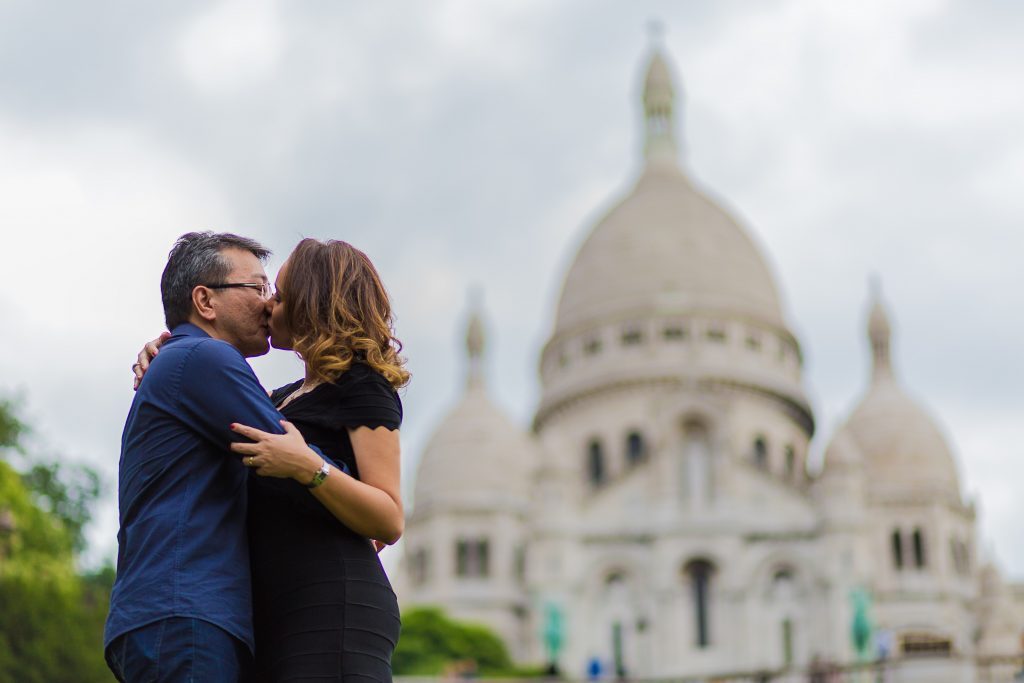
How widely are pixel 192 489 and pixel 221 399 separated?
0.98 ft

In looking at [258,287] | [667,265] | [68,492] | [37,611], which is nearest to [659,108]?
[667,265]

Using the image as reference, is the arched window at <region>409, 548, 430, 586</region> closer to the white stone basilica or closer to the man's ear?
the white stone basilica

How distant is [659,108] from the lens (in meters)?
87.1

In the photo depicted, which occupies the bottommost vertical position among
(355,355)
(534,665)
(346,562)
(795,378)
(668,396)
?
(346,562)

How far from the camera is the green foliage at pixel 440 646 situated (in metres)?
59.0

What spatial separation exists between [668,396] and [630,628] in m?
8.43

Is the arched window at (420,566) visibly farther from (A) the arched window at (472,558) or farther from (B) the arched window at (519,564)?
(B) the arched window at (519,564)

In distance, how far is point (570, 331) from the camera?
75.1 metres

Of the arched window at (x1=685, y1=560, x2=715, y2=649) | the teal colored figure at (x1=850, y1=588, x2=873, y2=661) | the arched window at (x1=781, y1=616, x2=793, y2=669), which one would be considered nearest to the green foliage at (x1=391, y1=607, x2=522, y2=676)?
the arched window at (x1=685, y1=560, x2=715, y2=649)

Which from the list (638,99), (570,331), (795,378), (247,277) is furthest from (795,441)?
(247,277)

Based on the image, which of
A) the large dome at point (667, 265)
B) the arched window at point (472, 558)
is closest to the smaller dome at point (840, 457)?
the large dome at point (667, 265)

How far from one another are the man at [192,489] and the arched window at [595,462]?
63.3m

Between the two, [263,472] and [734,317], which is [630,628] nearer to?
[734,317]

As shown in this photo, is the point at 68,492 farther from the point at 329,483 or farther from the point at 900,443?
the point at 329,483
